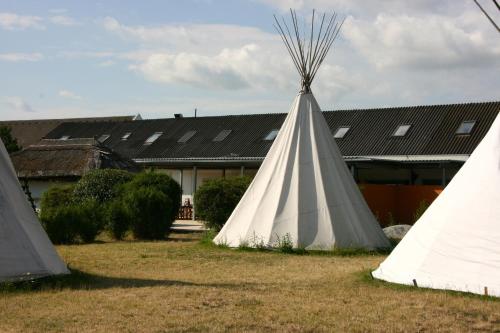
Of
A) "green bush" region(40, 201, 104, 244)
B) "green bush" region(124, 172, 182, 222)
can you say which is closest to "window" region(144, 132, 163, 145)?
"green bush" region(124, 172, 182, 222)

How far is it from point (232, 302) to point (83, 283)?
6.77ft

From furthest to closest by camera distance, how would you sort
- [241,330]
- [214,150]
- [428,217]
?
1. [214,150]
2. [428,217]
3. [241,330]

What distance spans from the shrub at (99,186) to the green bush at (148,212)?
1.64m

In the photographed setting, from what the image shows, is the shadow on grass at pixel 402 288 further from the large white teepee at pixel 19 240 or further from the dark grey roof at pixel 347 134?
the dark grey roof at pixel 347 134

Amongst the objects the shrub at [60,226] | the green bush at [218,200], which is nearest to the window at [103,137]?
the green bush at [218,200]

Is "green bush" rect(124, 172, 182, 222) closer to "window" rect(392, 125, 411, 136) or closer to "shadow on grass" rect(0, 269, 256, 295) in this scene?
"shadow on grass" rect(0, 269, 256, 295)

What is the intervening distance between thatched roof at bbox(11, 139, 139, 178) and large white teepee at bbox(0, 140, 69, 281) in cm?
1501

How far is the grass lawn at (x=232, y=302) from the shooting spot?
623cm

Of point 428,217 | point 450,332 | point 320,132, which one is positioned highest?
point 320,132

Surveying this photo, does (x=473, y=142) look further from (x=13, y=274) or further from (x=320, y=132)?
(x=13, y=274)

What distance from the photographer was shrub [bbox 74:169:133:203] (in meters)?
18.1

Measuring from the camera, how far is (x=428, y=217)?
28.1 ft

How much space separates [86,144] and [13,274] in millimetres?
18399

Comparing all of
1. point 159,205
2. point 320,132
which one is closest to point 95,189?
point 159,205
